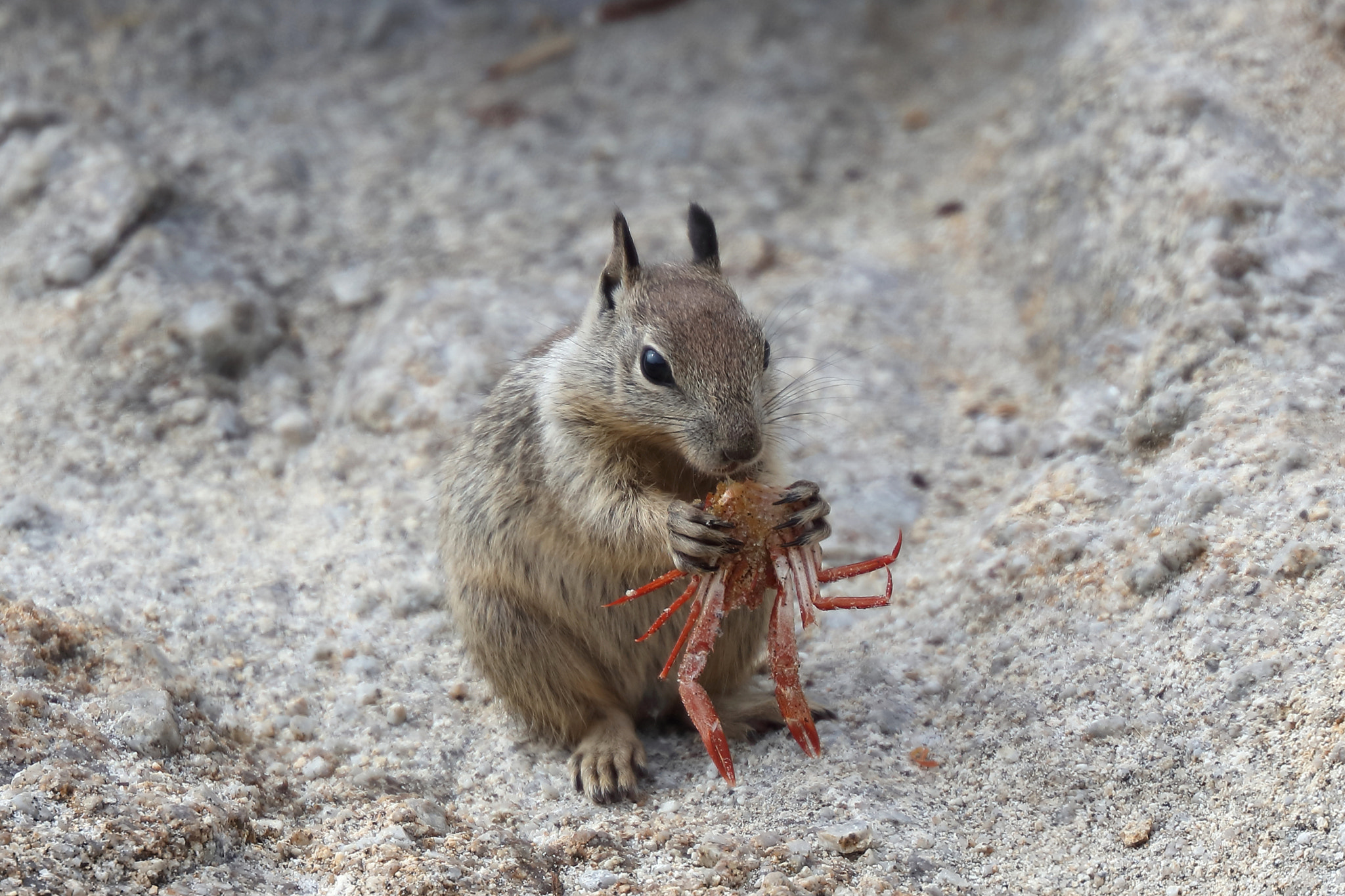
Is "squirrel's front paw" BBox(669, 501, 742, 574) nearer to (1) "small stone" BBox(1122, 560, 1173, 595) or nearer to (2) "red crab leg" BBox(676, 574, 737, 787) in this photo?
(2) "red crab leg" BBox(676, 574, 737, 787)

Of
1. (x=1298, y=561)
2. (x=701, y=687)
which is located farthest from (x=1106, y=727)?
(x=701, y=687)

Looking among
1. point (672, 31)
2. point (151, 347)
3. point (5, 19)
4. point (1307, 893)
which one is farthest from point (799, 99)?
point (1307, 893)

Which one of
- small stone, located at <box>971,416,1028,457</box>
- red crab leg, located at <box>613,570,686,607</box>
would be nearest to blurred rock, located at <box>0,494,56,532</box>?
red crab leg, located at <box>613,570,686,607</box>

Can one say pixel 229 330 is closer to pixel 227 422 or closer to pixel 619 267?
pixel 227 422

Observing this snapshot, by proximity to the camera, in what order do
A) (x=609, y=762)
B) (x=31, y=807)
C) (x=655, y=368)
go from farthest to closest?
1. (x=609, y=762)
2. (x=655, y=368)
3. (x=31, y=807)

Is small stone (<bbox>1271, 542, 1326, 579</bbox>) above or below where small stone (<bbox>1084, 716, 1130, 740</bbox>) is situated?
above

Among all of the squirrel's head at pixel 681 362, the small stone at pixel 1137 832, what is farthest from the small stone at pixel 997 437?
the small stone at pixel 1137 832
